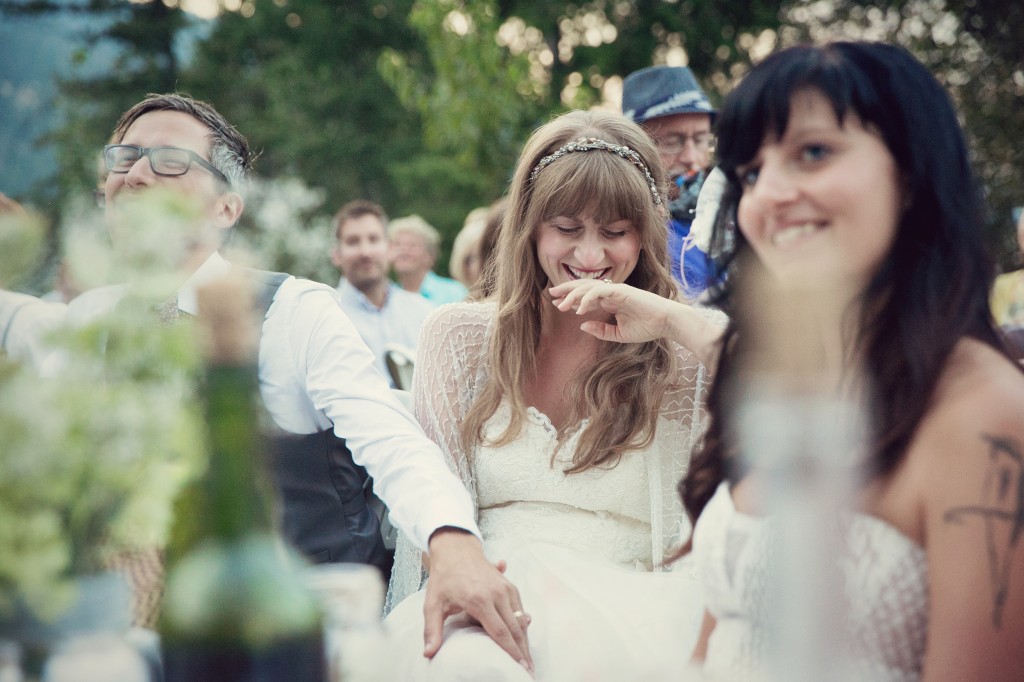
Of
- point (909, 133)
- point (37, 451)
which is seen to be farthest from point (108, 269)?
point (909, 133)

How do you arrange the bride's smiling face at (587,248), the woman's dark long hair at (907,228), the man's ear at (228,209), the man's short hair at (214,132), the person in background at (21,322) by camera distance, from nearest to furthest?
1. the woman's dark long hair at (907,228)
2. the person in background at (21,322)
3. the man's ear at (228,209)
4. the man's short hair at (214,132)
5. the bride's smiling face at (587,248)

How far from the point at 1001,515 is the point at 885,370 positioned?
243mm

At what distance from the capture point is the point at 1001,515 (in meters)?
1.17

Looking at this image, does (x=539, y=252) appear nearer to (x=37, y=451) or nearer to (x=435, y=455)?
(x=435, y=455)

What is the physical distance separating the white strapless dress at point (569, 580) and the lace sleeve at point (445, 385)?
0.31ft

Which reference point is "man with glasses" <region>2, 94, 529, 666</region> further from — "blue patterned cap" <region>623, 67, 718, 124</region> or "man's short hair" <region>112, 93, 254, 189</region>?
"blue patterned cap" <region>623, 67, 718, 124</region>

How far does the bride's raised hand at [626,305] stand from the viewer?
2.12 metres

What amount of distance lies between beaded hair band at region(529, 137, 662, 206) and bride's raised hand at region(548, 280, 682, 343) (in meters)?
0.51

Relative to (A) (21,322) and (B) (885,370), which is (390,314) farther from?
(B) (885,370)

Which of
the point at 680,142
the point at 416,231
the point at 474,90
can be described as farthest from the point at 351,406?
the point at 474,90

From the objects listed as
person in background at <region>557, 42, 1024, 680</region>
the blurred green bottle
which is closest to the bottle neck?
the blurred green bottle

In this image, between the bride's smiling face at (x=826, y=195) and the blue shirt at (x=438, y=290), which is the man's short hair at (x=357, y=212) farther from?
the bride's smiling face at (x=826, y=195)

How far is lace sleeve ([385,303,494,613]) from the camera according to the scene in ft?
8.34

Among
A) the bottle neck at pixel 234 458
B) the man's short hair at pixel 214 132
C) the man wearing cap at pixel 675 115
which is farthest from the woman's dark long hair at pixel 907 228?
the man wearing cap at pixel 675 115
